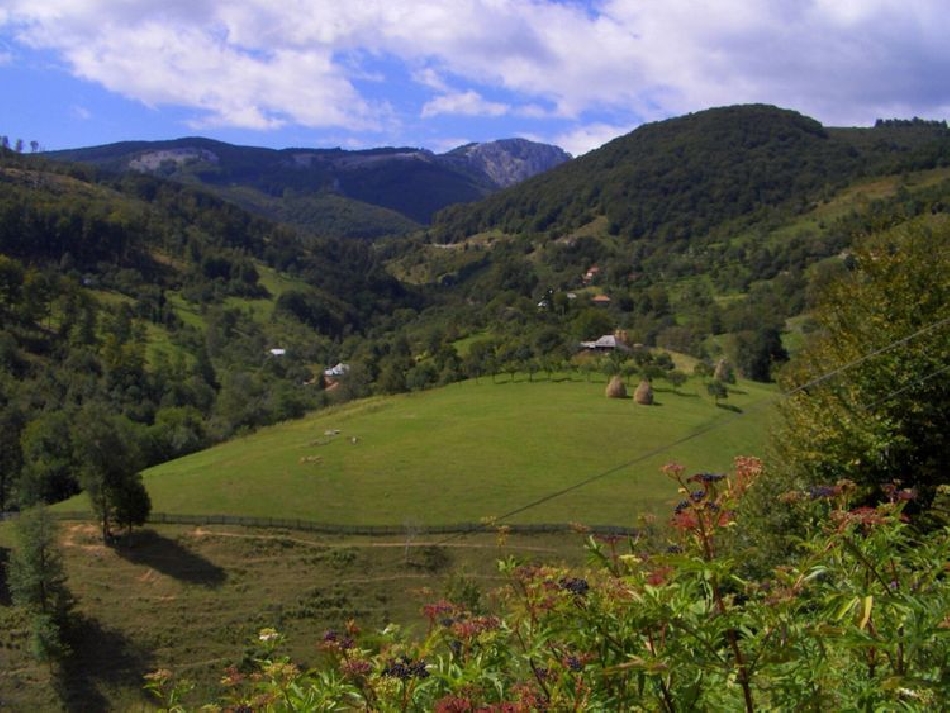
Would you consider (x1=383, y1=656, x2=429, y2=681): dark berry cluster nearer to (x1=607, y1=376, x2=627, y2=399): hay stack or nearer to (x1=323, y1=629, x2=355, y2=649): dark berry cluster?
(x1=323, y1=629, x2=355, y2=649): dark berry cluster

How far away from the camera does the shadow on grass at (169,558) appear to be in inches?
1330

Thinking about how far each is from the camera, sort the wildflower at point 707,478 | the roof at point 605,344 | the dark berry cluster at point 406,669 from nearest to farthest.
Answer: the wildflower at point 707,478 < the dark berry cluster at point 406,669 < the roof at point 605,344

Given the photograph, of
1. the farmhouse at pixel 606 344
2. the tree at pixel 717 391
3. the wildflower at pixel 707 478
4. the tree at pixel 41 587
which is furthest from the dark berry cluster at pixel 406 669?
the farmhouse at pixel 606 344

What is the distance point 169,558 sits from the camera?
3503 centimetres

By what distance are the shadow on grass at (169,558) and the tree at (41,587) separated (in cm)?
462

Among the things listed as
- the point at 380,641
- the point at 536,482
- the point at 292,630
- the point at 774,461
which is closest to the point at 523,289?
the point at 536,482

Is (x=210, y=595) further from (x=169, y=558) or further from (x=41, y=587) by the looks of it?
(x=41, y=587)

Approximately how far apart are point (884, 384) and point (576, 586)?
11.2 m

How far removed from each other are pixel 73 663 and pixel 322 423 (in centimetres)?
3424

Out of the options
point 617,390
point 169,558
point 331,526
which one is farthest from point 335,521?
point 617,390

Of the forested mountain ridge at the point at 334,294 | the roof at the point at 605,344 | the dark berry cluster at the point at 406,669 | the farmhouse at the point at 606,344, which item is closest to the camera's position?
the dark berry cluster at the point at 406,669

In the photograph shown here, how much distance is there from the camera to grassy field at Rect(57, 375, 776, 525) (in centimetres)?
3891

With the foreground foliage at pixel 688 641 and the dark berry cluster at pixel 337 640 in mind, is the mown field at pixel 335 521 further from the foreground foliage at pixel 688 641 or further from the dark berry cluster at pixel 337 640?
the foreground foliage at pixel 688 641

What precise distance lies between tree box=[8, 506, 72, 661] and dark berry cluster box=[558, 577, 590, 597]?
30.0 m
